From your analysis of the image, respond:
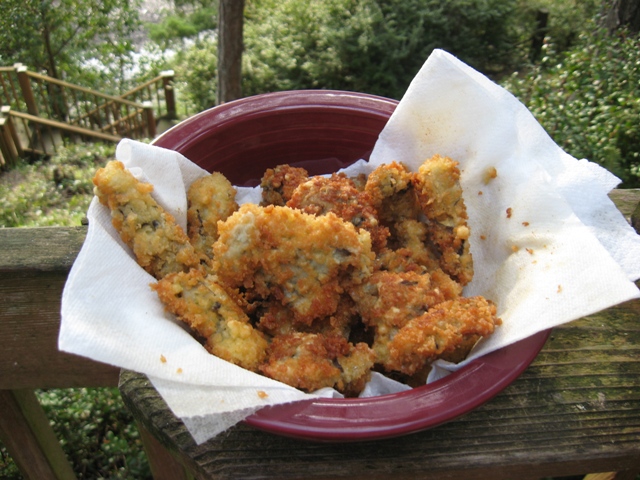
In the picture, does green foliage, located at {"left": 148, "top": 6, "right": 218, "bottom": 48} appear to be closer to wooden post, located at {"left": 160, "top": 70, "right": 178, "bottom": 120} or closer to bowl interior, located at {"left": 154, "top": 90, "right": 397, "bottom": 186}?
wooden post, located at {"left": 160, "top": 70, "right": 178, "bottom": 120}

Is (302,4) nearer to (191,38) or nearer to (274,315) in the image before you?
(191,38)

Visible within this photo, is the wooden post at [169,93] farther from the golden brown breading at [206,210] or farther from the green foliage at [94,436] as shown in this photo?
the golden brown breading at [206,210]

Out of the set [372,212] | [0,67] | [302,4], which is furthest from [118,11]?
[372,212]

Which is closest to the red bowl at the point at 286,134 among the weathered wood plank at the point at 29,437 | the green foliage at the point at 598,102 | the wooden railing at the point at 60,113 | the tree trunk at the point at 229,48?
the weathered wood plank at the point at 29,437

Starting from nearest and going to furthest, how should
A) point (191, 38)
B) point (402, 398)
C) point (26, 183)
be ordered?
point (402, 398), point (26, 183), point (191, 38)

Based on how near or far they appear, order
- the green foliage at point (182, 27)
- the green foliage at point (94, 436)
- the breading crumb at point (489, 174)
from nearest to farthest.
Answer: the breading crumb at point (489, 174) → the green foliage at point (94, 436) → the green foliage at point (182, 27)

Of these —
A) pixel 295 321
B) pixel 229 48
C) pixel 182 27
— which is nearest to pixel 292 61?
pixel 229 48

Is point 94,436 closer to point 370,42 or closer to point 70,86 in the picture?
point 370,42
